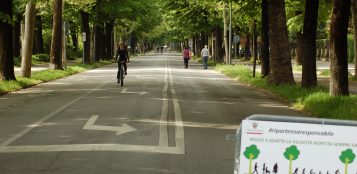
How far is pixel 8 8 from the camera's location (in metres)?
23.4

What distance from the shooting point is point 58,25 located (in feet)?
109

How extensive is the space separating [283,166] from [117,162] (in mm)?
3822

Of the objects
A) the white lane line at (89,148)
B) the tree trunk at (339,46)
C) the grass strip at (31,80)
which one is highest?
the tree trunk at (339,46)

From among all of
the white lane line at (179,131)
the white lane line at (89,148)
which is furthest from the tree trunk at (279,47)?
the white lane line at (89,148)

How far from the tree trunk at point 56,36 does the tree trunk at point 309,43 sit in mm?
17994

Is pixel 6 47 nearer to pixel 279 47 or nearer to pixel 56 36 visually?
pixel 56 36

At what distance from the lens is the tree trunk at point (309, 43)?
18.2m

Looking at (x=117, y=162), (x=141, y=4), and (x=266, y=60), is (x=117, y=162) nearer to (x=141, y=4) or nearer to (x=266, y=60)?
(x=266, y=60)

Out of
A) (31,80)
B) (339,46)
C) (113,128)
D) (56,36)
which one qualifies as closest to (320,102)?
(339,46)

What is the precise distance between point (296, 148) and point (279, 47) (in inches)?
693

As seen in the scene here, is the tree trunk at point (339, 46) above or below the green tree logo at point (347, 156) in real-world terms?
above

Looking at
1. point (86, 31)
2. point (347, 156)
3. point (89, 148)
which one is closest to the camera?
point (347, 156)

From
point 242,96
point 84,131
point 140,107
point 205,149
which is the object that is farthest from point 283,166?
point 242,96

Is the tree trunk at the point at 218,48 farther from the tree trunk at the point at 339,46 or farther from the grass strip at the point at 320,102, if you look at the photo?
the tree trunk at the point at 339,46
